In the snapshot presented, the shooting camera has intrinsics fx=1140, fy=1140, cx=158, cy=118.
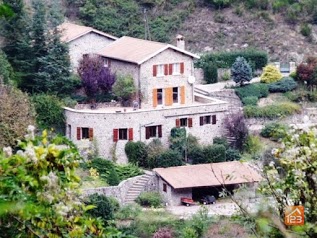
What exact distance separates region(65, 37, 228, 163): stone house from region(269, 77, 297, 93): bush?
10.3 ft

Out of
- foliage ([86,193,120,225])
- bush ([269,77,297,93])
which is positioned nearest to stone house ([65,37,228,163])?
bush ([269,77,297,93])

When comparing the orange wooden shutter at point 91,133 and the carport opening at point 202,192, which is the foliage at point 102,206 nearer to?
the carport opening at point 202,192

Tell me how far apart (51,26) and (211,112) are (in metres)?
6.51

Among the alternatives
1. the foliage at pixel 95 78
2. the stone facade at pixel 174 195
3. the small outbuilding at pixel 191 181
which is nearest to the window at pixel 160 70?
the foliage at pixel 95 78

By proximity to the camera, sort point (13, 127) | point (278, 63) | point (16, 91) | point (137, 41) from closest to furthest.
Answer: point (13, 127) → point (16, 91) → point (137, 41) → point (278, 63)

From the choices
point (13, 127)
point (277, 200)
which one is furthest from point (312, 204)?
point (13, 127)

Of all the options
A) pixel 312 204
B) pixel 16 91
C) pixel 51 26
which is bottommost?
pixel 312 204

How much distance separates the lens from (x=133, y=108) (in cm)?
3862

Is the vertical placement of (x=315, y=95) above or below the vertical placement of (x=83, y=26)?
below

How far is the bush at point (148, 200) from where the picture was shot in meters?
35.1

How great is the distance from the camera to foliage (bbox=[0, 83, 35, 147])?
33.6 metres

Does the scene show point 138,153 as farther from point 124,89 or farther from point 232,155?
point 232,155

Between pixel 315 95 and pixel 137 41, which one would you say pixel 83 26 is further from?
pixel 315 95

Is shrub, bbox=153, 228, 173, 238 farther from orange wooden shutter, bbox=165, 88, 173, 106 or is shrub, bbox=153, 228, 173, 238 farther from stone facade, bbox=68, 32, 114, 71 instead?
stone facade, bbox=68, 32, 114, 71
